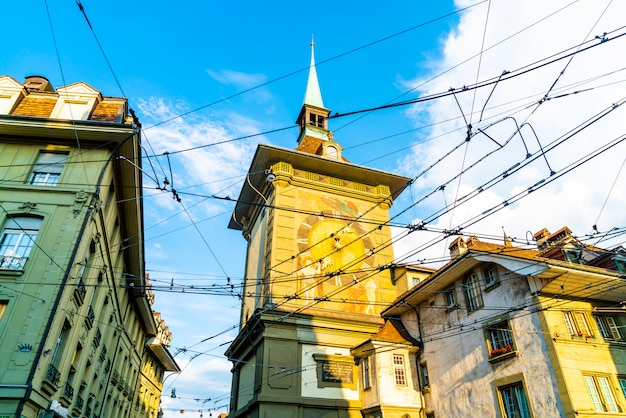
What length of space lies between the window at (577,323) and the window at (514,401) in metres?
2.83

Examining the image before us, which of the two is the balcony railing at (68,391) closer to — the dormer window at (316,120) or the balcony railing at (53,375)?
the balcony railing at (53,375)

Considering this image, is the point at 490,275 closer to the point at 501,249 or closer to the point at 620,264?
the point at 501,249

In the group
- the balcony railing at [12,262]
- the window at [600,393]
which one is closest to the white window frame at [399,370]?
the window at [600,393]

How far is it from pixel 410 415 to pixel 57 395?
1550cm

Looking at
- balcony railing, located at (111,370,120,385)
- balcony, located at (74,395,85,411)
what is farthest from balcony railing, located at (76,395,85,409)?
balcony railing, located at (111,370,120,385)

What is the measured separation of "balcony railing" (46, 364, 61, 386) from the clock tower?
25.1 feet

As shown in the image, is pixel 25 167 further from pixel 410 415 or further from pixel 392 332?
pixel 410 415

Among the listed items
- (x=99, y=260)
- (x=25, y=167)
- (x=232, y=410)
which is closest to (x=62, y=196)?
(x=25, y=167)

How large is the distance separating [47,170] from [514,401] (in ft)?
69.7

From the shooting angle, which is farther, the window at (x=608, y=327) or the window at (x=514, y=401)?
the window at (x=608, y=327)

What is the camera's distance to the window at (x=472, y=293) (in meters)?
18.8

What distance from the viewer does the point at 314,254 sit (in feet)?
91.1

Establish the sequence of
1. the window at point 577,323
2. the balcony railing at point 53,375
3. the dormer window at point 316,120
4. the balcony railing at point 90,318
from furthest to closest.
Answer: the dormer window at point 316,120, the balcony railing at point 90,318, the window at point 577,323, the balcony railing at point 53,375

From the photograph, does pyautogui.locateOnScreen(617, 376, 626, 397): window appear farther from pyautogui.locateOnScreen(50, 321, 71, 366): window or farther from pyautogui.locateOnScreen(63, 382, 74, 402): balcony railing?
pyautogui.locateOnScreen(63, 382, 74, 402): balcony railing
